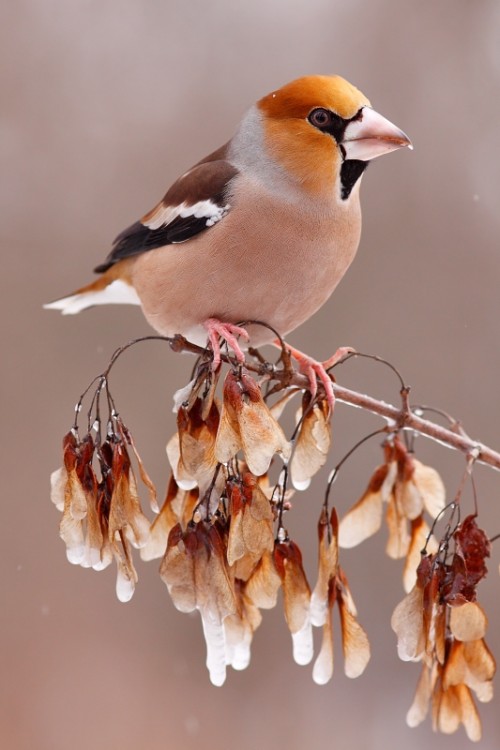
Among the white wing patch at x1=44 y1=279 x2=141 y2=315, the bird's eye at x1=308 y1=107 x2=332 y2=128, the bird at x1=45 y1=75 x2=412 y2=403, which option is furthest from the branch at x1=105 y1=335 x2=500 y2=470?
the white wing patch at x1=44 y1=279 x2=141 y2=315

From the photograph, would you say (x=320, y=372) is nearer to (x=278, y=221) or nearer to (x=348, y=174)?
(x=278, y=221)

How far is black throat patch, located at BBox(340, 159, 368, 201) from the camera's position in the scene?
74.2 inches

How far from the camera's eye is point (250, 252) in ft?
6.08

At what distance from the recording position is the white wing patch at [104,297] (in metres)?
2.35

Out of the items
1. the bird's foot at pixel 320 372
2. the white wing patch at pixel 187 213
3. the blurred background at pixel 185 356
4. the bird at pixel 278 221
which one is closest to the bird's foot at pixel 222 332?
the bird at pixel 278 221

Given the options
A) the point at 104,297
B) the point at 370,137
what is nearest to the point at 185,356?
the point at 104,297

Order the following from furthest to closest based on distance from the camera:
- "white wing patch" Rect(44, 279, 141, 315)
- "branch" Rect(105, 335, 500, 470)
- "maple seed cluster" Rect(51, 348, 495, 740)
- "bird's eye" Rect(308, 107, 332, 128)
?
"white wing patch" Rect(44, 279, 141, 315) → "bird's eye" Rect(308, 107, 332, 128) → "branch" Rect(105, 335, 500, 470) → "maple seed cluster" Rect(51, 348, 495, 740)

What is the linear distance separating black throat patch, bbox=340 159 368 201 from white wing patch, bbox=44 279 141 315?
0.64 metres

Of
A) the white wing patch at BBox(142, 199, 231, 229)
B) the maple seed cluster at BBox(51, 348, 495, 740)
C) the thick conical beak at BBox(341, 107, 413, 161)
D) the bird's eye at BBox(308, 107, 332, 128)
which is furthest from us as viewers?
the white wing patch at BBox(142, 199, 231, 229)

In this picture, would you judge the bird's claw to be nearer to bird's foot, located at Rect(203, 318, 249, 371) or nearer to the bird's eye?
bird's foot, located at Rect(203, 318, 249, 371)

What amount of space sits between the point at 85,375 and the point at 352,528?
8.08 feet

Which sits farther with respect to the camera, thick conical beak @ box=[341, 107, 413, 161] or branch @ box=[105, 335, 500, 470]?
thick conical beak @ box=[341, 107, 413, 161]

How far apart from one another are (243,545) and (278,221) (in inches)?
30.5

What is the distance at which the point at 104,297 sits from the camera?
8.16 feet
